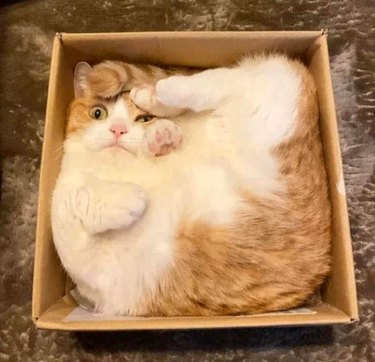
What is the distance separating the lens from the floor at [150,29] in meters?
1.38

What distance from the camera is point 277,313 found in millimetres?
1143

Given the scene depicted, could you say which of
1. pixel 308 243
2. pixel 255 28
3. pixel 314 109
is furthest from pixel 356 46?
pixel 308 243

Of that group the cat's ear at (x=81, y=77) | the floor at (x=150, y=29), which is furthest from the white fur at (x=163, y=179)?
the floor at (x=150, y=29)

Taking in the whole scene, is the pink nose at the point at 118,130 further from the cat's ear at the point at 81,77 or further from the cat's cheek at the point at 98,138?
the cat's ear at the point at 81,77

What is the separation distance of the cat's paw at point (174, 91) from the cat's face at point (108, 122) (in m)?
0.08

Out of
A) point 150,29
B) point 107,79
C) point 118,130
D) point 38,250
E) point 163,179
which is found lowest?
point 38,250

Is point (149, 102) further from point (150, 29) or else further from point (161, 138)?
point (150, 29)

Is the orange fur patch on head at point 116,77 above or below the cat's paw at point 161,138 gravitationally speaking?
above

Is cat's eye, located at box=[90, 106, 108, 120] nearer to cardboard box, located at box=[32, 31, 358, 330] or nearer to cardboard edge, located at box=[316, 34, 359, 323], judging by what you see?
cardboard box, located at box=[32, 31, 358, 330]

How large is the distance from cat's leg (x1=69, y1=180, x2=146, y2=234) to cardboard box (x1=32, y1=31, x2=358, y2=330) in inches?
3.7

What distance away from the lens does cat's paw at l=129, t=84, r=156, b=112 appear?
1.25 m

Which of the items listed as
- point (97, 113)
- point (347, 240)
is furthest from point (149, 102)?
point (347, 240)

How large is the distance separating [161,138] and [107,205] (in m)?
0.21

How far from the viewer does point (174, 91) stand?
1.20 metres
